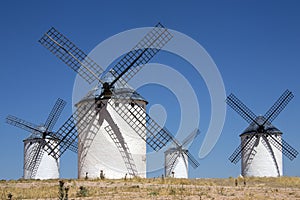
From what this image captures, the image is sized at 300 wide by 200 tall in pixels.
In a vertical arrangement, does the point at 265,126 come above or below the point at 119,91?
above

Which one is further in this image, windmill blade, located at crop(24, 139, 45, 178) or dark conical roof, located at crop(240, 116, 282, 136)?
dark conical roof, located at crop(240, 116, 282, 136)

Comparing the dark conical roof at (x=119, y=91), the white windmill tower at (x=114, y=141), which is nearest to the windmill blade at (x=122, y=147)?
the white windmill tower at (x=114, y=141)

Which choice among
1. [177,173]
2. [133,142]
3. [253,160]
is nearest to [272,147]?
[253,160]

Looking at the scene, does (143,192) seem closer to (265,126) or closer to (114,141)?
(114,141)

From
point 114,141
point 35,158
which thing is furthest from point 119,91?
point 35,158

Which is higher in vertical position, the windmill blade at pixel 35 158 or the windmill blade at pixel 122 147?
the windmill blade at pixel 35 158

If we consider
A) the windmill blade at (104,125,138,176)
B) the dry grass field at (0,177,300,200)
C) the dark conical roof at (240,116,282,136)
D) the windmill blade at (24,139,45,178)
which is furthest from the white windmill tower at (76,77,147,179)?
the dark conical roof at (240,116,282,136)

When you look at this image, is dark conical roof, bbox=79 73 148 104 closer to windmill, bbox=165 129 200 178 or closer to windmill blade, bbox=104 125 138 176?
windmill blade, bbox=104 125 138 176

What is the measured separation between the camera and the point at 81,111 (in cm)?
2922

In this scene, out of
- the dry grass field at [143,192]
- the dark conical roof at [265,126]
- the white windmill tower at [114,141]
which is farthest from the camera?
the dark conical roof at [265,126]

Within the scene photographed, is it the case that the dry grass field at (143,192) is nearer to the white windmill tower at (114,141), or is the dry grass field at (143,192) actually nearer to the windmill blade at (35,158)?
the white windmill tower at (114,141)

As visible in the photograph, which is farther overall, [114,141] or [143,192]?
[114,141]

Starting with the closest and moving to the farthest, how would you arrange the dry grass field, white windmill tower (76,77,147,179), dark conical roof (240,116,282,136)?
the dry grass field, white windmill tower (76,77,147,179), dark conical roof (240,116,282,136)

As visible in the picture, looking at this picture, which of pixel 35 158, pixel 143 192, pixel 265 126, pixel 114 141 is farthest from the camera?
pixel 265 126
